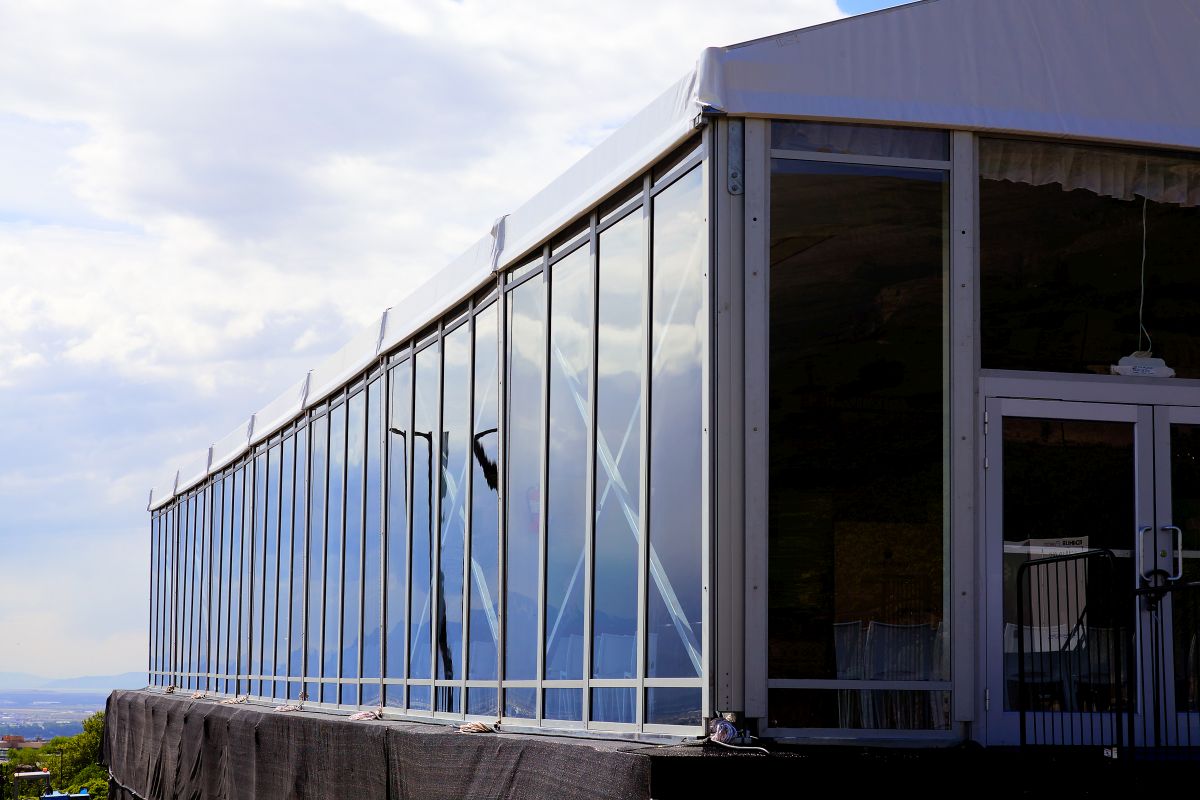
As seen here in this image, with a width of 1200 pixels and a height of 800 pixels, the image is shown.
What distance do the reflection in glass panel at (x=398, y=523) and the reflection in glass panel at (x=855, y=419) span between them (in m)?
5.85

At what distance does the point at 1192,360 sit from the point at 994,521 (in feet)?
6.29

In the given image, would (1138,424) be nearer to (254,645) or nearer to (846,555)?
(846,555)

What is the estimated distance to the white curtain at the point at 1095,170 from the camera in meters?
8.35

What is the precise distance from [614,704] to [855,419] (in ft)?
6.78

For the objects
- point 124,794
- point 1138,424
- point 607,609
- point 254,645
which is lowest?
point 124,794

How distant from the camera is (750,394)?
7.57 metres

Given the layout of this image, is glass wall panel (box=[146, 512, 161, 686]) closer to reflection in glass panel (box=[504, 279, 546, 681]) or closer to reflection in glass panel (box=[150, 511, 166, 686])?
reflection in glass panel (box=[150, 511, 166, 686])

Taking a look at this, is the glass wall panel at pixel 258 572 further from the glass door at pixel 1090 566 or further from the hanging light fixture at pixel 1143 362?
the hanging light fixture at pixel 1143 362

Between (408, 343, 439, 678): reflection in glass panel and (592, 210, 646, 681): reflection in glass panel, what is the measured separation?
3586 mm

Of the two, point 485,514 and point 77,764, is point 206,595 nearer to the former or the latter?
point 485,514

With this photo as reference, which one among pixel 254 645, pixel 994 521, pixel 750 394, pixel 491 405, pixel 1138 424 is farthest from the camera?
pixel 254 645

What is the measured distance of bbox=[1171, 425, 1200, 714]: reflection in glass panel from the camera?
29.3 feet

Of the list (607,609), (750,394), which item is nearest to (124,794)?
(607,609)

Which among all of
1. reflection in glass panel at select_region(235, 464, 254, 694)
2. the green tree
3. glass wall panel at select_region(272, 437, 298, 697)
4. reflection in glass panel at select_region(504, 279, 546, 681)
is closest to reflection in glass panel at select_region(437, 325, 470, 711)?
reflection in glass panel at select_region(504, 279, 546, 681)
